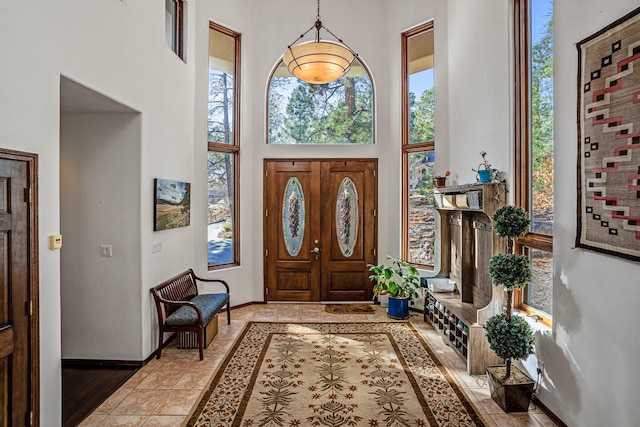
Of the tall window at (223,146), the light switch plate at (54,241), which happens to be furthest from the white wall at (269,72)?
the light switch plate at (54,241)

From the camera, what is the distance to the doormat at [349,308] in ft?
17.7

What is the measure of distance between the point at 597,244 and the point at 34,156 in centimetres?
368

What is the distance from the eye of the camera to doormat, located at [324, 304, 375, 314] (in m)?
5.39

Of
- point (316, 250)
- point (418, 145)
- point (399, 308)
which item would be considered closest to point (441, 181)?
point (418, 145)

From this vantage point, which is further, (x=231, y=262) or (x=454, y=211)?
(x=231, y=262)

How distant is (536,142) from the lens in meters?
3.11

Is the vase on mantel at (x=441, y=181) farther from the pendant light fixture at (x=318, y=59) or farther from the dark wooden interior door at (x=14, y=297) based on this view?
the dark wooden interior door at (x=14, y=297)

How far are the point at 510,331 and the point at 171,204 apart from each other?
374 cm

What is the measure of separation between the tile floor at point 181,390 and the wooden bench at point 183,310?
18 centimetres

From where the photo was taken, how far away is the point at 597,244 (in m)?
2.24

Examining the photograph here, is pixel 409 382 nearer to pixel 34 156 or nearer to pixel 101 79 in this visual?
pixel 34 156

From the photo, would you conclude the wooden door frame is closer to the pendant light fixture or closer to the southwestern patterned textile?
the pendant light fixture

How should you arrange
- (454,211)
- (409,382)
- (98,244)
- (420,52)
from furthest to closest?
1. (420,52)
2. (454,211)
3. (98,244)
4. (409,382)

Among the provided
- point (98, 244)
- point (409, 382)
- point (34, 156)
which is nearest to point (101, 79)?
point (34, 156)
